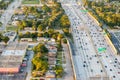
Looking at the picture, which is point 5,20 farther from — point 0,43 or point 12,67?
point 12,67

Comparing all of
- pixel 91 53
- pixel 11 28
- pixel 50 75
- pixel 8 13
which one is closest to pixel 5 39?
pixel 11 28

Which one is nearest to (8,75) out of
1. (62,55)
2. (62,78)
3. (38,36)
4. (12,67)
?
(12,67)

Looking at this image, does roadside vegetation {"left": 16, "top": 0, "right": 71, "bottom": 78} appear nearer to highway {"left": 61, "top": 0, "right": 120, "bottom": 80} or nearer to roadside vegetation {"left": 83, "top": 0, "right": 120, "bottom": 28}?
highway {"left": 61, "top": 0, "right": 120, "bottom": 80}

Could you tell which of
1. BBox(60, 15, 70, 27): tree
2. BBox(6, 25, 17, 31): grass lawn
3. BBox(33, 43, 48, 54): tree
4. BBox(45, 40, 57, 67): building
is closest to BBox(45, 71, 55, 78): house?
BBox(45, 40, 57, 67): building

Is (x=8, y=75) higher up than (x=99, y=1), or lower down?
higher up

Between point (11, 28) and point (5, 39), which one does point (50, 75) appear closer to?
point (5, 39)

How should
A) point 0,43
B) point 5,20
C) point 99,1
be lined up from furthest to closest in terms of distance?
point 99,1 → point 5,20 → point 0,43

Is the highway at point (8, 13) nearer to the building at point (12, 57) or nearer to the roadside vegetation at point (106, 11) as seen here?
the building at point (12, 57)
